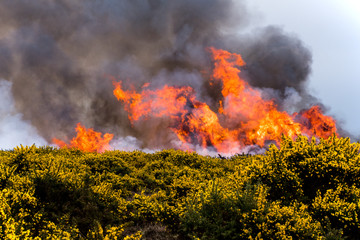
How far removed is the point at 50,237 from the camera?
5500 mm

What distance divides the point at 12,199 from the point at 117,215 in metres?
2.70

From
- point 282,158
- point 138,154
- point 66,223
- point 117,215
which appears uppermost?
point 138,154

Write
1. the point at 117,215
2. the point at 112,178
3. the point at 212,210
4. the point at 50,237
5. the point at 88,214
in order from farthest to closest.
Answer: the point at 112,178 < the point at 117,215 < the point at 88,214 < the point at 212,210 < the point at 50,237

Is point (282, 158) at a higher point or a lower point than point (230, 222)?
higher

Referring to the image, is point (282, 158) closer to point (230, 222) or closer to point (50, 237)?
point (230, 222)

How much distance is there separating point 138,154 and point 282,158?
10029mm

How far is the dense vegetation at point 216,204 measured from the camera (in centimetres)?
574

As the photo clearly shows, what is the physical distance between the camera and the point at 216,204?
21.0 feet

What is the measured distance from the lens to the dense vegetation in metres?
5.74

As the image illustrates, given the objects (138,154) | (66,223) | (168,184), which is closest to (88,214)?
(66,223)

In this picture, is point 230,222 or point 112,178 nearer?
point 230,222

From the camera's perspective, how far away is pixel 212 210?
6.36m

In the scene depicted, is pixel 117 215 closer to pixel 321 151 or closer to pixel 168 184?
pixel 168 184

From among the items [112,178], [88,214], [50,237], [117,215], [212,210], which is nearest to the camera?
[50,237]
